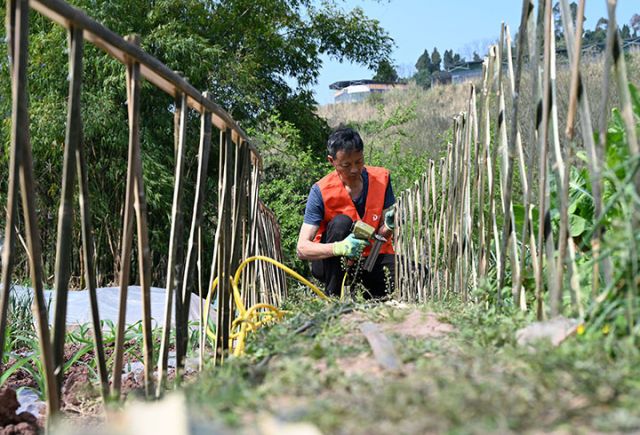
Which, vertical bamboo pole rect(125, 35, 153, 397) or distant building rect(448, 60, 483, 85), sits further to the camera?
distant building rect(448, 60, 483, 85)

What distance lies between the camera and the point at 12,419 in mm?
2217

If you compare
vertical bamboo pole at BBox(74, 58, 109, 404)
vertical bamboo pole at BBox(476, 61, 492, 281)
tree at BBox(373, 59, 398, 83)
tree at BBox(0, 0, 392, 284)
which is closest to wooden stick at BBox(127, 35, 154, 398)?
vertical bamboo pole at BBox(74, 58, 109, 404)

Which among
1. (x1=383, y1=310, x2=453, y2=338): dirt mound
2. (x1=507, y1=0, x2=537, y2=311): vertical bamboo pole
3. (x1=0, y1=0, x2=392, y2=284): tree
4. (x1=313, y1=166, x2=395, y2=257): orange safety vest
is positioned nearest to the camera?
(x1=383, y1=310, x2=453, y2=338): dirt mound

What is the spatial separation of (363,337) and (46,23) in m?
9.99

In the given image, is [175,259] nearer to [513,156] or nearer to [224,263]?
[224,263]

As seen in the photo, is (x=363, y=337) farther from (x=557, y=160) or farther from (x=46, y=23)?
(x=46, y=23)

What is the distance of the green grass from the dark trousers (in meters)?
3.22

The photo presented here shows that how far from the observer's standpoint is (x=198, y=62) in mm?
10320

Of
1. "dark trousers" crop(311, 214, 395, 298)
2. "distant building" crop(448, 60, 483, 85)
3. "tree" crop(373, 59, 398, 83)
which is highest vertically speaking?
"distant building" crop(448, 60, 483, 85)

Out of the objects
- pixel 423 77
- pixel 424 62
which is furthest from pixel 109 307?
pixel 424 62

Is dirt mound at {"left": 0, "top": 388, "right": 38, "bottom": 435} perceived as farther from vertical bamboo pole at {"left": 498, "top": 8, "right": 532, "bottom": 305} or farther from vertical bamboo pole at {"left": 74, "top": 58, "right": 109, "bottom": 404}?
vertical bamboo pole at {"left": 498, "top": 8, "right": 532, "bottom": 305}

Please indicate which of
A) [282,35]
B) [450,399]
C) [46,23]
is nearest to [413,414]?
[450,399]

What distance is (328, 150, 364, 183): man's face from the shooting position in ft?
14.5

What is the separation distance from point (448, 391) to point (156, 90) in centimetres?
971
